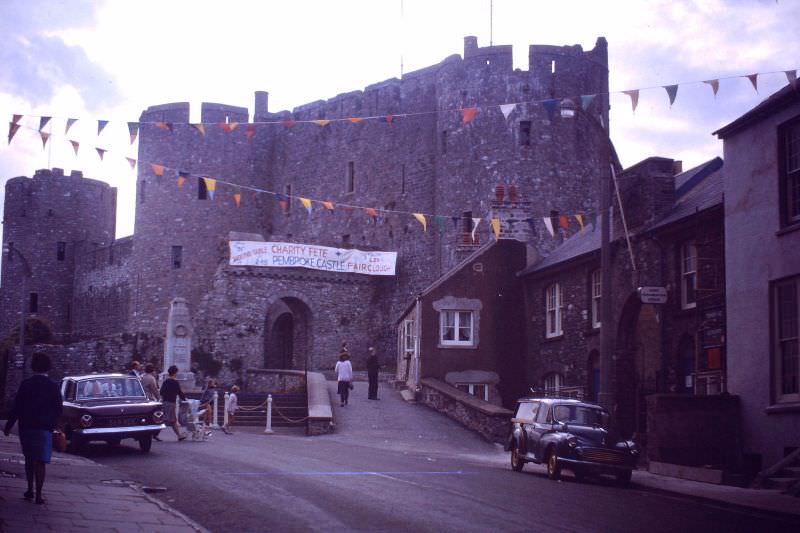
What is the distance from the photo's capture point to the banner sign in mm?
43406

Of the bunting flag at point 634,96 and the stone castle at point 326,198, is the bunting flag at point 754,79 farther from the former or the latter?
the stone castle at point 326,198

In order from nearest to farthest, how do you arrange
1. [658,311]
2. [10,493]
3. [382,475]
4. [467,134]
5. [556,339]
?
[10,493] → [382,475] → [658,311] → [556,339] → [467,134]

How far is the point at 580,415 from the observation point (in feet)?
63.4

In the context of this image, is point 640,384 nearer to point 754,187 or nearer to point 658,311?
point 658,311

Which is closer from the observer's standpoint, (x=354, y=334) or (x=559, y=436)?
(x=559, y=436)

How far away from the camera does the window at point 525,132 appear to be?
44312 millimetres

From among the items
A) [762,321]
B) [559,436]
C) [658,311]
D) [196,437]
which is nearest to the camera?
[559,436]

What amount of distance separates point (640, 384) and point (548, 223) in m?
8.35

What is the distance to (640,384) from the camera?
26.7 m

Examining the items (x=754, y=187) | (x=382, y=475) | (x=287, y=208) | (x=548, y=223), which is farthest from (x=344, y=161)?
(x=382, y=475)

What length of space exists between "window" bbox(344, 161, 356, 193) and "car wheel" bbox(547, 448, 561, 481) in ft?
120

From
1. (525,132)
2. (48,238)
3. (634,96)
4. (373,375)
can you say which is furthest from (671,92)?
(48,238)

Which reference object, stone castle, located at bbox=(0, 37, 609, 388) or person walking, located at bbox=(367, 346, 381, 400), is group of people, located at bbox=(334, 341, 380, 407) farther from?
stone castle, located at bbox=(0, 37, 609, 388)

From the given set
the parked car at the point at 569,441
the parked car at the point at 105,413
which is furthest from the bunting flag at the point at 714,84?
the parked car at the point at 105,413
